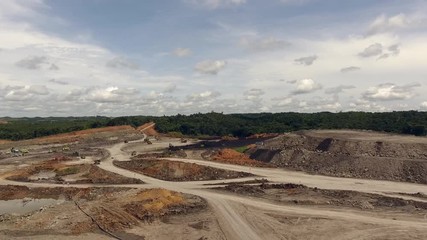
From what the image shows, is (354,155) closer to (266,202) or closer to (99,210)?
(266,202)

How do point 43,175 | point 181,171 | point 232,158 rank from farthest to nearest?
point 232,158 → point 43,175 → point 181,171

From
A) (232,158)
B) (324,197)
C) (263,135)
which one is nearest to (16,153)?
(232,158)

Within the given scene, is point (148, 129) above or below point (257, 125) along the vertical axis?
below

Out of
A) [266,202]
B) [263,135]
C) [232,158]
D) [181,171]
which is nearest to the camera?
[266,202]

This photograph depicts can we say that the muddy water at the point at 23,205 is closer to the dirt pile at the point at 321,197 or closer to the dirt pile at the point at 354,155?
the dirt pile at the point at 321,197

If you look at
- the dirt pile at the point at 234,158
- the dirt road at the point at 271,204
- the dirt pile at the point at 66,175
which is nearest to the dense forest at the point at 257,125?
the dirt pile at the point at 234,158

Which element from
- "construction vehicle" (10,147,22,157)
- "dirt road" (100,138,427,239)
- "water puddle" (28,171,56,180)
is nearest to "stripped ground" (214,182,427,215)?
"dirt road" (100,138,427,239)
